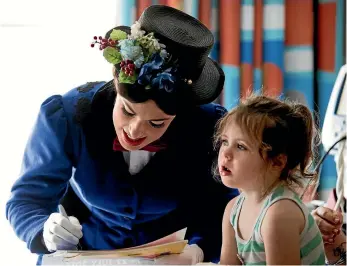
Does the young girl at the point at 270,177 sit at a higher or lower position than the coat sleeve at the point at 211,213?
higher

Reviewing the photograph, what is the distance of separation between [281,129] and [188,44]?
0.25 metres

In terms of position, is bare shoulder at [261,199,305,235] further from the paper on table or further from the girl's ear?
the paper on table

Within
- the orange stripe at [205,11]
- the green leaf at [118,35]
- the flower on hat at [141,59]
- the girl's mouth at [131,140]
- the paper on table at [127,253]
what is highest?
the orange stripe at [205,11]

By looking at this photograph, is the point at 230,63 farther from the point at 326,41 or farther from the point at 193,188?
the point at 193,188

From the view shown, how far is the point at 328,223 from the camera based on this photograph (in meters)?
1.14

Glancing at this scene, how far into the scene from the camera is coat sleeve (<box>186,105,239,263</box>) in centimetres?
124

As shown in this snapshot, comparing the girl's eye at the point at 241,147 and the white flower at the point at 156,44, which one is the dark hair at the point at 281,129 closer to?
the girl's eye at the point at 241,147

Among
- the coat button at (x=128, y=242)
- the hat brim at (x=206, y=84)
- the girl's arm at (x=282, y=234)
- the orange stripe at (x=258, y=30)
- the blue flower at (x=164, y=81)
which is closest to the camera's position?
the girl's arm at (x=282, y=234)

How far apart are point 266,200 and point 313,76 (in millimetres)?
776

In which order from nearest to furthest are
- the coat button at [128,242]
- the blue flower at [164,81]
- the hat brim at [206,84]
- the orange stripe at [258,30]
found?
the blue flower at [164,81] < the hat brim at [206,84] < the coat button at [128,242] < the orange stripe at [258,30]

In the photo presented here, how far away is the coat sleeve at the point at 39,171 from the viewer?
120 cm

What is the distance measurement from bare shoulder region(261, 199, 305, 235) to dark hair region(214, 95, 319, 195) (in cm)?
6

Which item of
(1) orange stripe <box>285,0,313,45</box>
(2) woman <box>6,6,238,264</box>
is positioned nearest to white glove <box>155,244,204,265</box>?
(2) woman <box>6,6,238,264</box>

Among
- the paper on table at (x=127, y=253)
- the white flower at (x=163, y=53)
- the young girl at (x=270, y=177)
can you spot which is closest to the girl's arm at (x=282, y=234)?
the young girl at (x=270, y=177)
